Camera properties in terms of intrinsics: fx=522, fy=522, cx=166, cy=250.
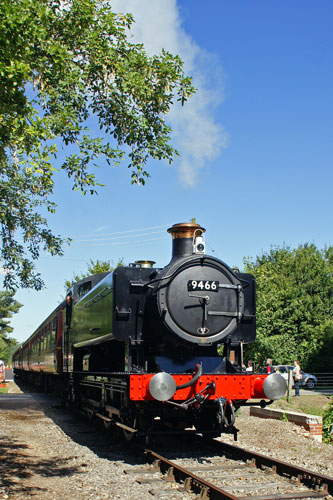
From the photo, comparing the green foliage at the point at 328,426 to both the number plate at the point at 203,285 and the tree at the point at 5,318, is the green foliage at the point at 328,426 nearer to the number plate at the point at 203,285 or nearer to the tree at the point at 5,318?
the number plate at the point at 203,285

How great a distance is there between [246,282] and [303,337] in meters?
25.6

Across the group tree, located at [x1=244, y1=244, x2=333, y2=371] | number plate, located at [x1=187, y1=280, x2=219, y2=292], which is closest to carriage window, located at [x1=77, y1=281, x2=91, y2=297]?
number plate, located at [x1=187, y1=280, x2=219, y2=292]

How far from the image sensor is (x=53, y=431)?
9.51 m

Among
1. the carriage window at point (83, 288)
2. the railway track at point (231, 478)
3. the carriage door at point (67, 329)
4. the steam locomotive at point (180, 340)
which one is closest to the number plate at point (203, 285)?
the steam locomotive at point (180, 340)

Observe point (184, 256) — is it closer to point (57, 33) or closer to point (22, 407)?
point (57, 33)

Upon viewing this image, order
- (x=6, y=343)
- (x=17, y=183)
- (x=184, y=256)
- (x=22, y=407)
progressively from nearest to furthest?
(x=184, y=256), (x=17, y=183), (x=22, y=407), (x=6, y=343)

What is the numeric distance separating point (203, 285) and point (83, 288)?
4.81m

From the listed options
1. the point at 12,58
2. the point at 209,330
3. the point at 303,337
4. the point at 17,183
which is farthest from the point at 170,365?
the point at 303,337

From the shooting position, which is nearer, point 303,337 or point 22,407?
point 22,407

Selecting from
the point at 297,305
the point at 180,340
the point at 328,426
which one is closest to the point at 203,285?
the point at 180,340

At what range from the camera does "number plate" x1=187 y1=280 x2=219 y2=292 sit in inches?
276

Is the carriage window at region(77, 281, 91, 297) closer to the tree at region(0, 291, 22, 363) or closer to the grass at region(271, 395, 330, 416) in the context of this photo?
the grass at region(271, 395, 330, 416)

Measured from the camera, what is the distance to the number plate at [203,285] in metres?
7.01

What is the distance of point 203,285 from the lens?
7.06 meters
